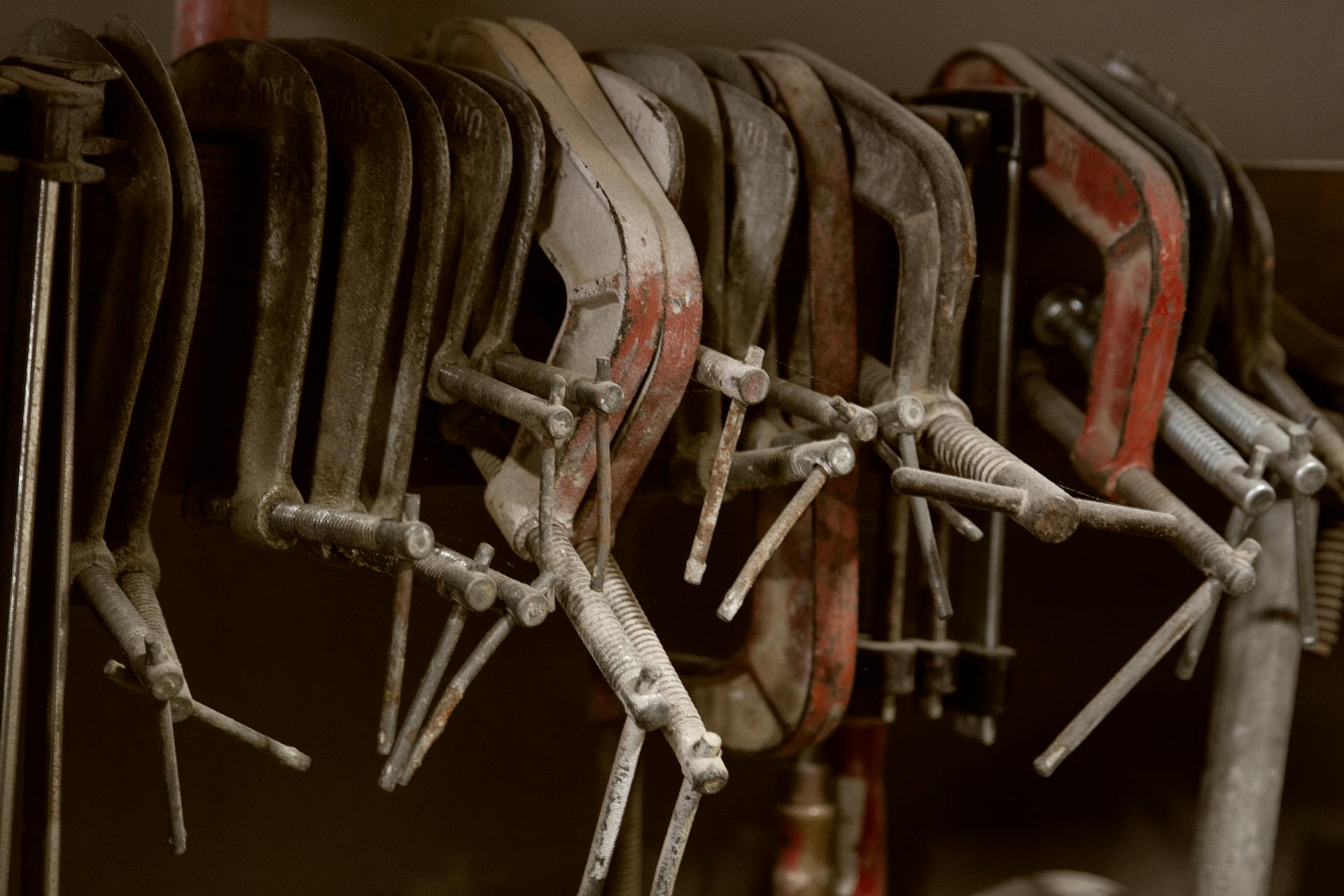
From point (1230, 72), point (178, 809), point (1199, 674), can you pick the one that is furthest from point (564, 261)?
point (1199, 674)

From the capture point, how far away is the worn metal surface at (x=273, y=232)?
756 millimetres

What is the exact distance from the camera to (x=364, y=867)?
1221 mm

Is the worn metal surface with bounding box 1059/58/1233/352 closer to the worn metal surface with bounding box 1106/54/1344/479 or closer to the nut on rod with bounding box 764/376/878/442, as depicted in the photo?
the worn metal surface with bounding box 1106/54/1344/479

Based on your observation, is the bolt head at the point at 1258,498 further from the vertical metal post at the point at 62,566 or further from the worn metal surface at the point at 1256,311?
the vertical metal post at the point at 62,566

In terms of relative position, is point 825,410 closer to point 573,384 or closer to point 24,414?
point 573,384

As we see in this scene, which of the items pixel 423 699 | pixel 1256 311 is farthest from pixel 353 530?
pixel 1256 311

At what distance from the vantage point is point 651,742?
1340 mm

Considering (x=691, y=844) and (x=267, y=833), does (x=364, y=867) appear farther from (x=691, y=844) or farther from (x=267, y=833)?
(x=691, y=844)

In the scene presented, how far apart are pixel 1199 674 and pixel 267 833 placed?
0.99 metres

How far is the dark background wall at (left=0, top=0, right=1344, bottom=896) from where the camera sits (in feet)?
3.61

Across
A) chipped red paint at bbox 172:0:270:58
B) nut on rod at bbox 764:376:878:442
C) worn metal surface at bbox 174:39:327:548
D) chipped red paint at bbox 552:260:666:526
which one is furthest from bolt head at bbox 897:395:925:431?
chipped red paint at bbox 172:0:270:58

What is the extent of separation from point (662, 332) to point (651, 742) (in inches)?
26.5

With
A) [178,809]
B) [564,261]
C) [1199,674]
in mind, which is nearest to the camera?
[178,809]

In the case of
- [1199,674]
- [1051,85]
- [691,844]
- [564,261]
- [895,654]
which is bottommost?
[691,844]
